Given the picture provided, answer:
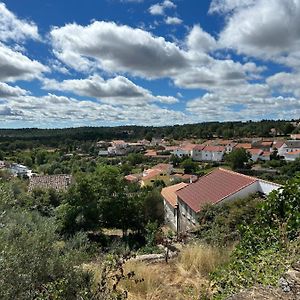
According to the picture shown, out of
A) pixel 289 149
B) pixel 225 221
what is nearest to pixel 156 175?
pixel 289 149

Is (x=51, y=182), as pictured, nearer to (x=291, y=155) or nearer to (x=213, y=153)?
(x=291, y=155)

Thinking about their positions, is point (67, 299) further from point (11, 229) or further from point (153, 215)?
point (153, 215)

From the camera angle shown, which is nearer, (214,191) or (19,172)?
(214,191)

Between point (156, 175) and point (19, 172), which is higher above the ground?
point (156, 175)

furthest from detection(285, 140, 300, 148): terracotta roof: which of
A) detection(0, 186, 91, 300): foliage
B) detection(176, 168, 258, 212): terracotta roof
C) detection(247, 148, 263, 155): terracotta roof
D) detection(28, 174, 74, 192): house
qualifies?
detection(0, 186, 91, 300): foliage

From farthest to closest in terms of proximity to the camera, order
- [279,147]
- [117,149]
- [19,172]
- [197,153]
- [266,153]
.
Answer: [117,149] → [197,153] → [279,147] → [266,153] → [19,172]

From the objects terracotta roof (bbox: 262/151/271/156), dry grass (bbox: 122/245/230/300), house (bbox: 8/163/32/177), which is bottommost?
house (bbox: 8/163/32/177)

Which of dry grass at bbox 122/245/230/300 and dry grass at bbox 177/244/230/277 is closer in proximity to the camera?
dry grass at bbox 122/245/230/300

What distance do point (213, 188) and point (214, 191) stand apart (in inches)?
20.1

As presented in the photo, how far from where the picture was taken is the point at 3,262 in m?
3.21

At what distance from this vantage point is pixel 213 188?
1762 cm

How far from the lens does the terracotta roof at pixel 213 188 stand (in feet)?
53.1

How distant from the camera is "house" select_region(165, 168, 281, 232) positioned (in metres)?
15.8

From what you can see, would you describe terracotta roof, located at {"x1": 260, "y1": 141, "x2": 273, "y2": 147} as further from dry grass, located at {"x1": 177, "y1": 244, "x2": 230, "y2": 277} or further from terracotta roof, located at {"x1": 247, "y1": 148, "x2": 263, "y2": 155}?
dry grass, located at {"x1": 177, "y1": 244, "x2": 230, "y2": 277}
